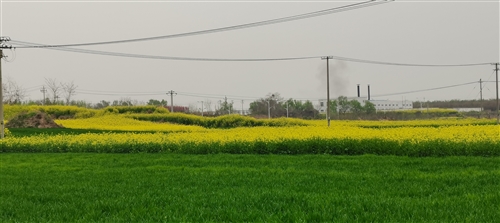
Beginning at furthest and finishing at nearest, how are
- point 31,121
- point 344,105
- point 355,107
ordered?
point 344,105
point 355,107
point 31,121

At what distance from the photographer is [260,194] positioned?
22.4 feet

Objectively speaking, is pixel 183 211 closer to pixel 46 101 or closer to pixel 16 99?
pixel 16 99

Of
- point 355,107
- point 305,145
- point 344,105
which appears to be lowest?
point 305,145

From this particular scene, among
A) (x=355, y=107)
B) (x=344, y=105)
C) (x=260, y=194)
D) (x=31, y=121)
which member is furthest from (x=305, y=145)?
(x=344, y=105)

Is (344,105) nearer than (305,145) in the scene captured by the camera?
No

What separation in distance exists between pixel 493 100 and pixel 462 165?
8721 cm

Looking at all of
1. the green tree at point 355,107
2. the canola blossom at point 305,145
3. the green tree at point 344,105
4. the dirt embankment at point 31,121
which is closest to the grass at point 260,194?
the canola blossom at point 305,145

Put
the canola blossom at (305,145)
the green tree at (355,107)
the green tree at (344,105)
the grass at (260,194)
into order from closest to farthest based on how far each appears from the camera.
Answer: the grass at (260,194) → the canola blossom at (305,145) → the green tree at (355,107) → the green tree at (344,105)

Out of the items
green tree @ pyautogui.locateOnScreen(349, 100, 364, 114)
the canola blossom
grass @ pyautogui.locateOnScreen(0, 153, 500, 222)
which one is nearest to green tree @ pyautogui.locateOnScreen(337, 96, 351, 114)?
green tree @ pyautogui.locateOnScreen(349, 100, 364, 114)

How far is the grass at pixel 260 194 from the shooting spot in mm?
5441

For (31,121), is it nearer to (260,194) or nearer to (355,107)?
(260,194)

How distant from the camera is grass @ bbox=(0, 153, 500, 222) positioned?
544 cm

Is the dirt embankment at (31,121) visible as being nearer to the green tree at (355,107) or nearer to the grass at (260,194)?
the grass at (260,194)

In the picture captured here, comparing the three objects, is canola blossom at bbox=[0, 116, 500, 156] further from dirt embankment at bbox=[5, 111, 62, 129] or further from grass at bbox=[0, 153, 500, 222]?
dirt embankment at bbox=[5, 111, 62, 129]
